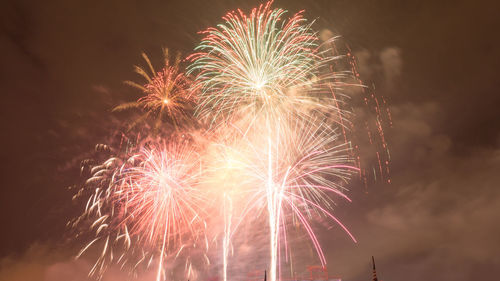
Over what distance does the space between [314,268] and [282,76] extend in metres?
35.9

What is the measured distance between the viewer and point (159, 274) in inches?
1308

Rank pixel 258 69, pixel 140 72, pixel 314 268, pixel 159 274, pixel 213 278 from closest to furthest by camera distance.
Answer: pixel 258 69, pixel 140 72, pixel 159 274, pixel 314 268, pixel 213 278

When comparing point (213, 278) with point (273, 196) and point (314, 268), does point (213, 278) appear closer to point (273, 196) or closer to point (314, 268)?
point (314, 268)

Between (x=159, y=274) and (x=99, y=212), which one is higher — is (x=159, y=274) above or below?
below

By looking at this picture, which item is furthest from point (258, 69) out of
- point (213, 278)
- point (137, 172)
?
point (213, 278)

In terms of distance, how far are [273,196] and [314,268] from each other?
30146mm

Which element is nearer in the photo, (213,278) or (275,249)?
(275,249)

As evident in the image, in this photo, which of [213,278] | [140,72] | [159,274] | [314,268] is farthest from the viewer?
[213,278]

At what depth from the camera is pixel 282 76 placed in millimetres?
27000

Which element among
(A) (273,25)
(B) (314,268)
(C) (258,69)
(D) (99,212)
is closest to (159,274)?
(D) (99,212)

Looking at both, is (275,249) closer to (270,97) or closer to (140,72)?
(270,97)

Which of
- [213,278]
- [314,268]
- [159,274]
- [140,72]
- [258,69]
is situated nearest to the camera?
[258,69]

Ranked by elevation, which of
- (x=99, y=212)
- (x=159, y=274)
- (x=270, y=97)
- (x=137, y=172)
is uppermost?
(x=270, y=97)

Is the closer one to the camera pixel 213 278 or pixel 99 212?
pixel 99 212
